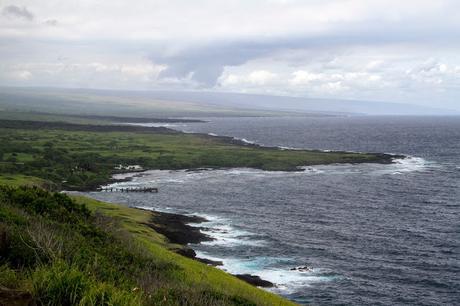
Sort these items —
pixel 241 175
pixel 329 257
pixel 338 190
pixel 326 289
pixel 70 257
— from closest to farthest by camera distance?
1. pixel 70 257
2. pixel 326 289
3. pixel 329 257
4. pixel 338 190
5. pixel 241 175

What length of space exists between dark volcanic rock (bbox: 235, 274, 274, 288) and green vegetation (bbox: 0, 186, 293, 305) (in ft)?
39.4

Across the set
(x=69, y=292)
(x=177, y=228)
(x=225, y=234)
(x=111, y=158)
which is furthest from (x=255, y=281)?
(x=111, y=158)

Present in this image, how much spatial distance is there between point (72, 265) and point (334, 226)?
62355mm

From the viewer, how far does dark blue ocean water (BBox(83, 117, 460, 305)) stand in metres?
50.4

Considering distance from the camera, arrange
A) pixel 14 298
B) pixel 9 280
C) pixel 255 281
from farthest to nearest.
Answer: pixel 255 281 < pixel 9 280 < pixel 14 298

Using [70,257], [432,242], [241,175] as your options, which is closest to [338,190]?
[241,175]

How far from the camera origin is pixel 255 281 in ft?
164

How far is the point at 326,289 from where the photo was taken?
161 feet

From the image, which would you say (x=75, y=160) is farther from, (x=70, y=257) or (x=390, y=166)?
(x=70, y=257)

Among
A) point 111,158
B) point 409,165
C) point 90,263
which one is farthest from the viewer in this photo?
point 111,158

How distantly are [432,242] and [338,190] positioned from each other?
132ft

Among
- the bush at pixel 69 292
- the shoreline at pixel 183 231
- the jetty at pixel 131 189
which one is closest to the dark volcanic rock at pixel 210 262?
the shoreline at pixel 183 231

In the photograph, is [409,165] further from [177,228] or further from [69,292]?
[69,292]

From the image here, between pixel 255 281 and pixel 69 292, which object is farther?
pixel 255 281
